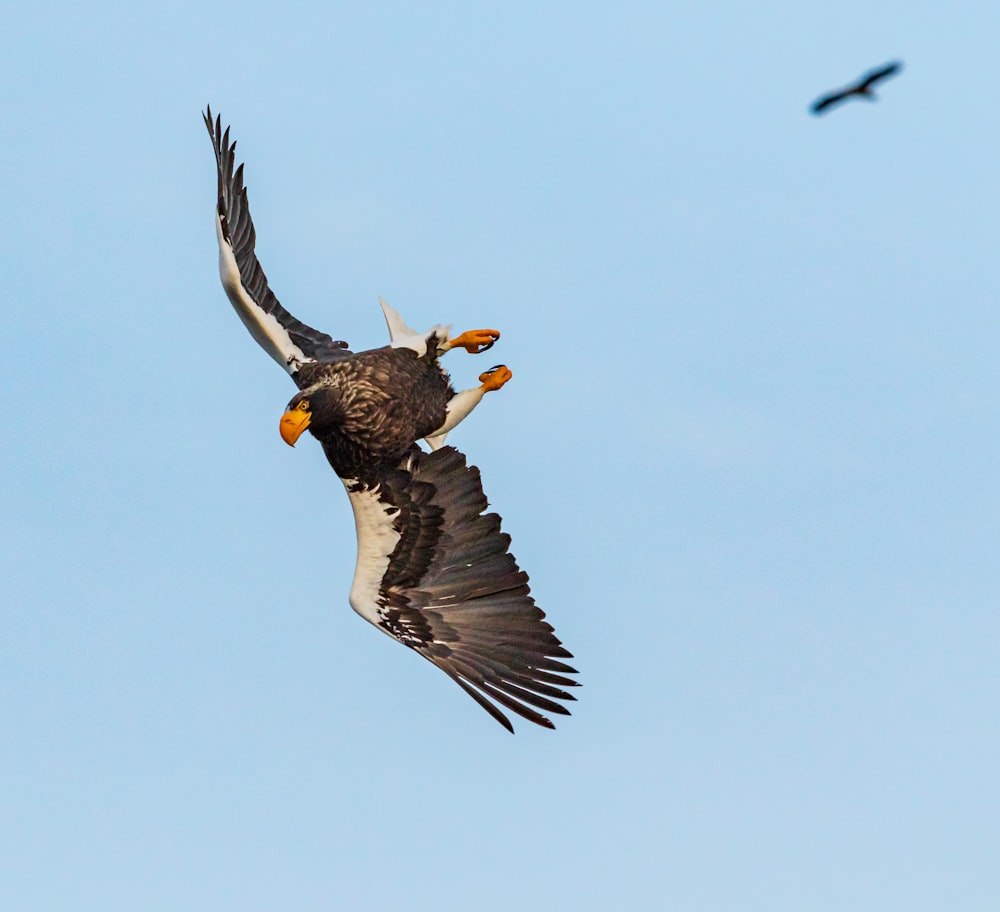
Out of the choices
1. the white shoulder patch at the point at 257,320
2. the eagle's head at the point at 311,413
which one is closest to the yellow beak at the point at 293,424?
the eagle's head at the point at 311,413

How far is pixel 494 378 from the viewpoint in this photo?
13.9 m

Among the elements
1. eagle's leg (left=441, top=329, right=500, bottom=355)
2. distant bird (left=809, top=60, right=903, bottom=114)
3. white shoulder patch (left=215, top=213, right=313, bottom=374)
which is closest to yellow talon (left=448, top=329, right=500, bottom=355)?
eagle's leg (left=441, top=329, right=500, bottom=355)

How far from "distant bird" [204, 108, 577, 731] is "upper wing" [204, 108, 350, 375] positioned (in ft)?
0.09

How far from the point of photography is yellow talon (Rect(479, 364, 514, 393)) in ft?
45.3

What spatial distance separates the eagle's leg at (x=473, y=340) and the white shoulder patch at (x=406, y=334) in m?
0.12

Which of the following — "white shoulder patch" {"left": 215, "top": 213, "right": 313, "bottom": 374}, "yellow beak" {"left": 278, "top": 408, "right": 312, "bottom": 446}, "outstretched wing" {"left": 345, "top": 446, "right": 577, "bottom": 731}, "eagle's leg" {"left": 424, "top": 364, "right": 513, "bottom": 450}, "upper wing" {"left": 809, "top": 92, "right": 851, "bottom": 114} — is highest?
"white shoulder patch" {"left": 215, "top": 213, "right": 313, "bottom": 374}

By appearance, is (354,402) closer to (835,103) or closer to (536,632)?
(536,632)

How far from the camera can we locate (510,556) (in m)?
12.8

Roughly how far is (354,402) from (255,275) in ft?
9.13

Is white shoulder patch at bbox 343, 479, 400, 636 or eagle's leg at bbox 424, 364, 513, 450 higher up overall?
eagle's leg at bbox 424, 364, 513, 450

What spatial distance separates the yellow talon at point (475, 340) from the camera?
13703mm

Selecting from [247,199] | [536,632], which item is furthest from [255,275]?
[536,632]

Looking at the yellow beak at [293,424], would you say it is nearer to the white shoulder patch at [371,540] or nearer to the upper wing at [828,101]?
the white shoulder patch at [371,540]

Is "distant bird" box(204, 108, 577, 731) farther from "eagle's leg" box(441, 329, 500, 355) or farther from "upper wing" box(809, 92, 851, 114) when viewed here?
"upper wing" box(809, 92, 851, 114)
